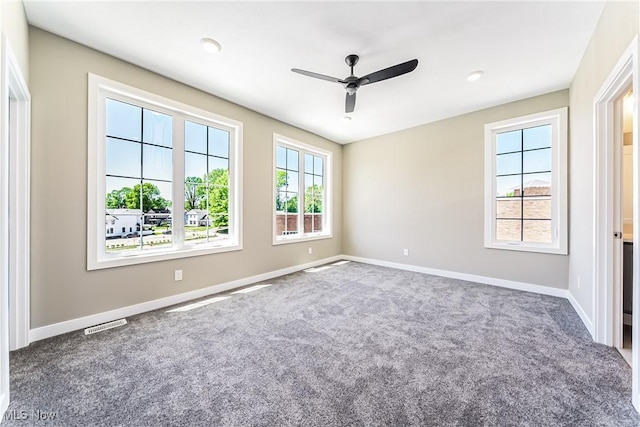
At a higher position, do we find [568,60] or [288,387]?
[568,60]

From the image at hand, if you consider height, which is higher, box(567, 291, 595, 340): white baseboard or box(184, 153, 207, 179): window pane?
box(184, 153, 207, 179): window pane

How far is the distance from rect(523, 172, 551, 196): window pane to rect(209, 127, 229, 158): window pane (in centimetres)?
438

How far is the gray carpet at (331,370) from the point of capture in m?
1.39

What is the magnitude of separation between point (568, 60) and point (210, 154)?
4312mm

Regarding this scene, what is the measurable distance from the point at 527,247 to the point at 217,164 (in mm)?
4554

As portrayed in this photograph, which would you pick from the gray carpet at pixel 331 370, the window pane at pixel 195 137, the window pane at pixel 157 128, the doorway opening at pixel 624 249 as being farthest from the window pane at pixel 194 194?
the doorway opening at pixel 624 249

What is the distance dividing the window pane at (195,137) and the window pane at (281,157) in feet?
4.24

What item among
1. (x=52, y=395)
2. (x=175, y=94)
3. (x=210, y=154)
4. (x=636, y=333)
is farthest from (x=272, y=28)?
(x=636, y=333)

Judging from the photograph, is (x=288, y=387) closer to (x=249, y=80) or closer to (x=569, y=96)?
(x=249, y=80)

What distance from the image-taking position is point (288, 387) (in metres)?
1.61

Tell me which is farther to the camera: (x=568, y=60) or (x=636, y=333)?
(x=568, y=60)

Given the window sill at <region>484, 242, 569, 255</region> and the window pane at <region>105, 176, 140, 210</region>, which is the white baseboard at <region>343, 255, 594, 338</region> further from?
the window pane at <region>105, 176, 140, 210</region>

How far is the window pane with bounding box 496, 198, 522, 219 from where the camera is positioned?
3695mm

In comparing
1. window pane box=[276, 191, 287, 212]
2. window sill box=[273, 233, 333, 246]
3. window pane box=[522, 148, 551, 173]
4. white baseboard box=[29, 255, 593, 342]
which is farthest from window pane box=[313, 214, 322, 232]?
window pane box=[522, 148, 551, 173]
